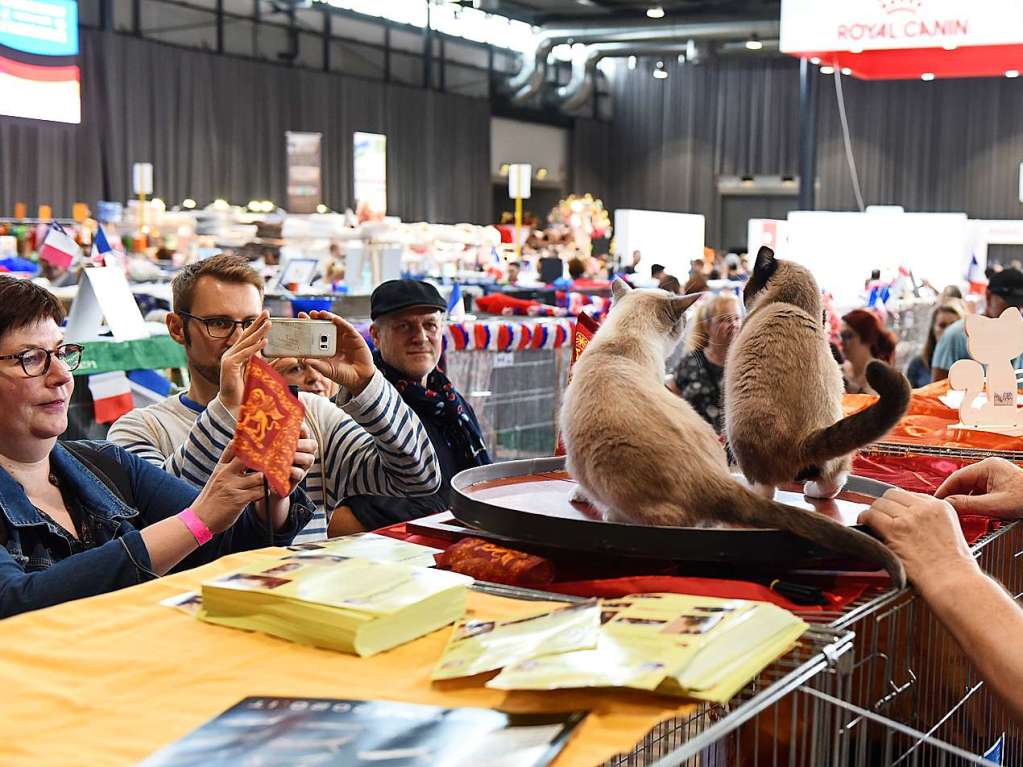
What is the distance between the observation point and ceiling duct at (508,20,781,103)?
22.8 meters

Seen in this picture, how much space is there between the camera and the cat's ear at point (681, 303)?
1579mm

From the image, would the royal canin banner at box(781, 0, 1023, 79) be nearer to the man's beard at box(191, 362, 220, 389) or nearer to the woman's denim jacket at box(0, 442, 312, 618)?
the man's beard at box(191, 362, 220, 389)

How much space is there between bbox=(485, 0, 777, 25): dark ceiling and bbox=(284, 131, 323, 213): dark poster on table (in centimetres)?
546

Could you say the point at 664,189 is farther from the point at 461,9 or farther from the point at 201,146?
the point at 201,146

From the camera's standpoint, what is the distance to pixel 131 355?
4.45 meters

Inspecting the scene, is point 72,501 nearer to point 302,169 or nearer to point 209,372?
point 209,372

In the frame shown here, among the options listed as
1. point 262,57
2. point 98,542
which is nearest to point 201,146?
point 262,57

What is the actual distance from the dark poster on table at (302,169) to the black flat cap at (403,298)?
55.7 ft

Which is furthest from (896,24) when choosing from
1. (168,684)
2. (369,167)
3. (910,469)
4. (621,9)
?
(621,9)

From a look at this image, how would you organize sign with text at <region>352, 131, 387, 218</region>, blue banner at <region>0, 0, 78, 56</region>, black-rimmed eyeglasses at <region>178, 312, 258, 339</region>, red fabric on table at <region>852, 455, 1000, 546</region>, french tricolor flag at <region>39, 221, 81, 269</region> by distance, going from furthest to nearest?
sign with text at <region>352, 131, 387, 218</region>, blue banner at <region>0, 0, 78, 56</region>, french tricolor flag at <region>39, 221, 81, 269</region>, black-rimmed eyeglasses at <region>178, 312, 258, 339</region>, red fabric on table at <region>852, 455, 1000, 546</region>

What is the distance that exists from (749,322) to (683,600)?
53cm

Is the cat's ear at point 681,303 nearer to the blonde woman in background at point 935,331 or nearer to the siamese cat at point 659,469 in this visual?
the siamese cat at point 659,469

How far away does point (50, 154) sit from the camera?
16656 millimetres

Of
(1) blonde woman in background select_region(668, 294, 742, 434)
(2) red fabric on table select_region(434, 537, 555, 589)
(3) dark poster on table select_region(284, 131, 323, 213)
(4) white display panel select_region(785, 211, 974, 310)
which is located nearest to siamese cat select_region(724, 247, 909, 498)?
(2) red fabric on table select_region(434, 537, 555, 589)
